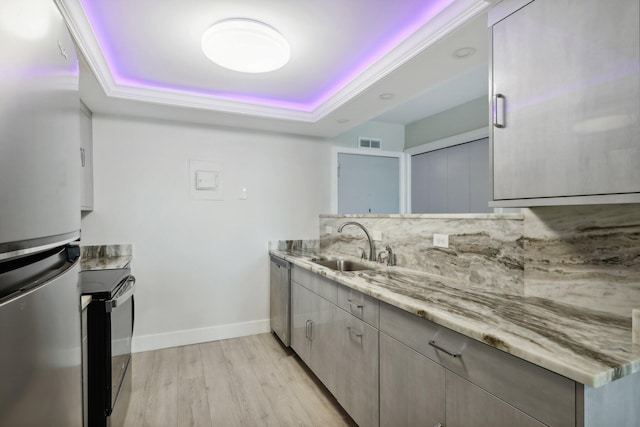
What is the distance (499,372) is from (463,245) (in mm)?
1019

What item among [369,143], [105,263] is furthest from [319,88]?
→ [105,263]

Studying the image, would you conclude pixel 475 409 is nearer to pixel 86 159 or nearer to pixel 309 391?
pixel 309 391

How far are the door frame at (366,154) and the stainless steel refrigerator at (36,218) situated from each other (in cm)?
322

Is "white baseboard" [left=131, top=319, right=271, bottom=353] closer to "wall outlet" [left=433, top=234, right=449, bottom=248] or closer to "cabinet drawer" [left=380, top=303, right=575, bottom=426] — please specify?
"wall outlet" [left=433, top=234, right=449, bottom=248]

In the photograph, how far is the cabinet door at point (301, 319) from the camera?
2518 mm

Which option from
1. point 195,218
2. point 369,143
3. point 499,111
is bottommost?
point 195,218

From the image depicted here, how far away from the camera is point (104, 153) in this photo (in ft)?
9.65

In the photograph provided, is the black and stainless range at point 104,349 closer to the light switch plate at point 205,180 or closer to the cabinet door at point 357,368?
the cabinet door at point 357,368

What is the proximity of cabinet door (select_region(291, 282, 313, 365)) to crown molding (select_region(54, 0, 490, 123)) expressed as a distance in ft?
5.27

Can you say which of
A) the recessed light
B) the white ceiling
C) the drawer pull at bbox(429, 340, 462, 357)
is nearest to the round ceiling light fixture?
the white ceiling

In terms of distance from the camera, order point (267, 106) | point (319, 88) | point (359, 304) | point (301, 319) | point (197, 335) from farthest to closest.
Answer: point (197, 335)
point (267, 106)
point (319, 88)
point (301, 319)
point (359, 304)

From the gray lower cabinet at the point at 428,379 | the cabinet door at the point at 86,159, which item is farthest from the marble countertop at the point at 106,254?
the gray lower cabinet at the point at 428,379

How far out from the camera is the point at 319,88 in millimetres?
2799

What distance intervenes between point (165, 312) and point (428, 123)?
3.80m
